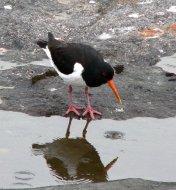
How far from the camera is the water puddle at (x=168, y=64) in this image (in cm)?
819

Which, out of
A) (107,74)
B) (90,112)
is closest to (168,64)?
(107,74)

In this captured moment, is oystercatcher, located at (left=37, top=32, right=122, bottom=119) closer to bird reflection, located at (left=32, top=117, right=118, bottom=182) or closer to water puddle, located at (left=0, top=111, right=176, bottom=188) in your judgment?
water puddle, located at (left=0, top=111, right=176, bottom=188)

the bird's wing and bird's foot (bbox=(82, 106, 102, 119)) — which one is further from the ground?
the bird's wing

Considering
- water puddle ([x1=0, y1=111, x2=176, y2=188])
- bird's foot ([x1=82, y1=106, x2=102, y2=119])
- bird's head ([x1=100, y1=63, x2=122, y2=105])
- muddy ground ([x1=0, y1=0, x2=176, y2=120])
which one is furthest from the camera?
muddy ground ([x1=0, y1=0, x2=176, y2=120])

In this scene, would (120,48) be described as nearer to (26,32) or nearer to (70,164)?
(26,32)

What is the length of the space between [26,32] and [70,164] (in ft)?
12.4

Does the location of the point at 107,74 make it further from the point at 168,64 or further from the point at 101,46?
the point at 101,46

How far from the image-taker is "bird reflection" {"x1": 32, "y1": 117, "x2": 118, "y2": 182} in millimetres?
5754

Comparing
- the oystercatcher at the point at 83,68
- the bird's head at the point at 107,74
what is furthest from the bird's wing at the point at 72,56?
the bird's head at the point at 107,74

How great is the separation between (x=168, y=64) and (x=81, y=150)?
264 centimetres

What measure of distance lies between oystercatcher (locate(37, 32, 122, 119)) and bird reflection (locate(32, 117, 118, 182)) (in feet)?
2.16

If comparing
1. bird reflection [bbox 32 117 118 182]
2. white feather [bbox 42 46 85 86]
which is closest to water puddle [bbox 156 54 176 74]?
white feather [bbox 42 46 85 86]

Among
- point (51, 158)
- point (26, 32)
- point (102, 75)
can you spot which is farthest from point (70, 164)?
point (26, 32)

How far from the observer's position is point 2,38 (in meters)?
9.05
